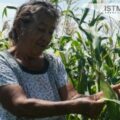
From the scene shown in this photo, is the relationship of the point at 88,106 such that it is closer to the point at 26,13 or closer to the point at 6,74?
the point at 6,74

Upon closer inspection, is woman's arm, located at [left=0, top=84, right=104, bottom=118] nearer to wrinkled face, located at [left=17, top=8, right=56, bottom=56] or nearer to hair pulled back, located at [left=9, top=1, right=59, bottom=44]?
wrinkled face, located at [left=17, top=8, right=56, bottom=56]

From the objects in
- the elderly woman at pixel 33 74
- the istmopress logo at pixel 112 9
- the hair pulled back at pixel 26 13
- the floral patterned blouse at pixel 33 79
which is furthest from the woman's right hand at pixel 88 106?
the istmopress logo at pixel 112 9

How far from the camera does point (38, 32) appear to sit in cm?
178

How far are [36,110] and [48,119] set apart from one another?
21 cm

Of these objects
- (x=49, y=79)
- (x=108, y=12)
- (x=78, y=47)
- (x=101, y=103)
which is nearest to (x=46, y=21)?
(x=49, y=79)

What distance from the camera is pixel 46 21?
179cm

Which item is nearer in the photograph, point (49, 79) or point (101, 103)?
point (101, 103)

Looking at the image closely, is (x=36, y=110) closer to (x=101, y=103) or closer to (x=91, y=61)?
(x=101, y=103)

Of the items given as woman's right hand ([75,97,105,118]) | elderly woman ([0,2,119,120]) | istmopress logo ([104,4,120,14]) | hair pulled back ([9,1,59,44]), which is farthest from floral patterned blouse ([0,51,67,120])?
istmopress logo ([104,4,120,14])

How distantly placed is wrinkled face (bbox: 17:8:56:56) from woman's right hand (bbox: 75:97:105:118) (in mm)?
305

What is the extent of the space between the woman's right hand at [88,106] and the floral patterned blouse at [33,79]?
264 millimetres

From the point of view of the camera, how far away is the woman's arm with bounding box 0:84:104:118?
1.59 meters

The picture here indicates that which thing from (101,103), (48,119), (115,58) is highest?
(101,103)

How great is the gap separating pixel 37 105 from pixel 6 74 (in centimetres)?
21
